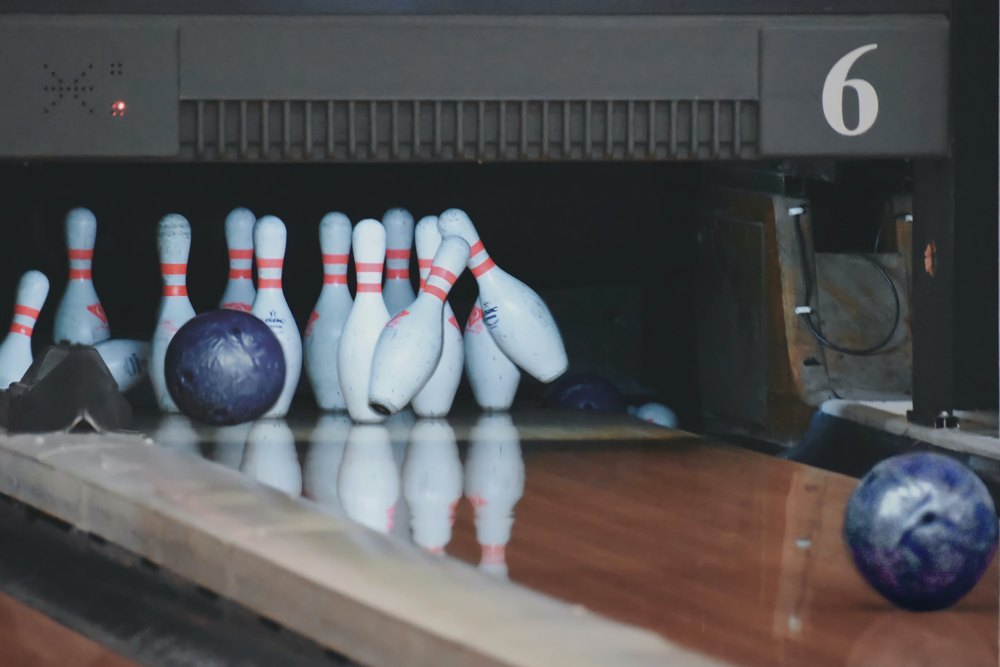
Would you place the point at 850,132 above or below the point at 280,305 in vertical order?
above

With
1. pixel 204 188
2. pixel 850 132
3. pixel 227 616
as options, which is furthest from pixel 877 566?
pixel 204 188

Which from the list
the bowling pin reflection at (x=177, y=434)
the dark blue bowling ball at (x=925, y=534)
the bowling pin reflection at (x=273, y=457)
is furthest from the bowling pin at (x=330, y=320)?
the dark blue bowling ball at (x=925, y=534)

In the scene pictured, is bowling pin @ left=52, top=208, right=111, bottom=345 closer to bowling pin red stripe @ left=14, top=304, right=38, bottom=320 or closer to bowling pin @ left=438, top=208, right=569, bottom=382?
bowling pin red stripe @ left=14, top=304, right=38, bottom=320

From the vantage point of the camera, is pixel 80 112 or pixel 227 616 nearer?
pixel 227 616

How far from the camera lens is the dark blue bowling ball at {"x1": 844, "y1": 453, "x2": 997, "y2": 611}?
116cm

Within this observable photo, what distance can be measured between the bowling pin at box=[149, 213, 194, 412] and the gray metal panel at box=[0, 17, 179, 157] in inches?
20.2

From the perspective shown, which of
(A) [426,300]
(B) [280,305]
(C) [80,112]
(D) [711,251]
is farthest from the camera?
(D) [711,251]

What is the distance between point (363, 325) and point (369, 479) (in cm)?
60

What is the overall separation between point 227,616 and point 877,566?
56 cm

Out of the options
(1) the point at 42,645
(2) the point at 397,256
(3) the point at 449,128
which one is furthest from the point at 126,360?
(1) the point at 42,645

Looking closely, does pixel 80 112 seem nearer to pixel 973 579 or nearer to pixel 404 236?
pixel 404 236

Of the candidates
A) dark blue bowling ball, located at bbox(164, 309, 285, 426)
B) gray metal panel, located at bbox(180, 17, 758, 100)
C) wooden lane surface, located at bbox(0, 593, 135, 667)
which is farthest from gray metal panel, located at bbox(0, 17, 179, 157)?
wooden lane surface, located at bbox(0, 593, 135, 667)

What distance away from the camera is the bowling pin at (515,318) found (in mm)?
2342

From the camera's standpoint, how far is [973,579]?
1.18 m
